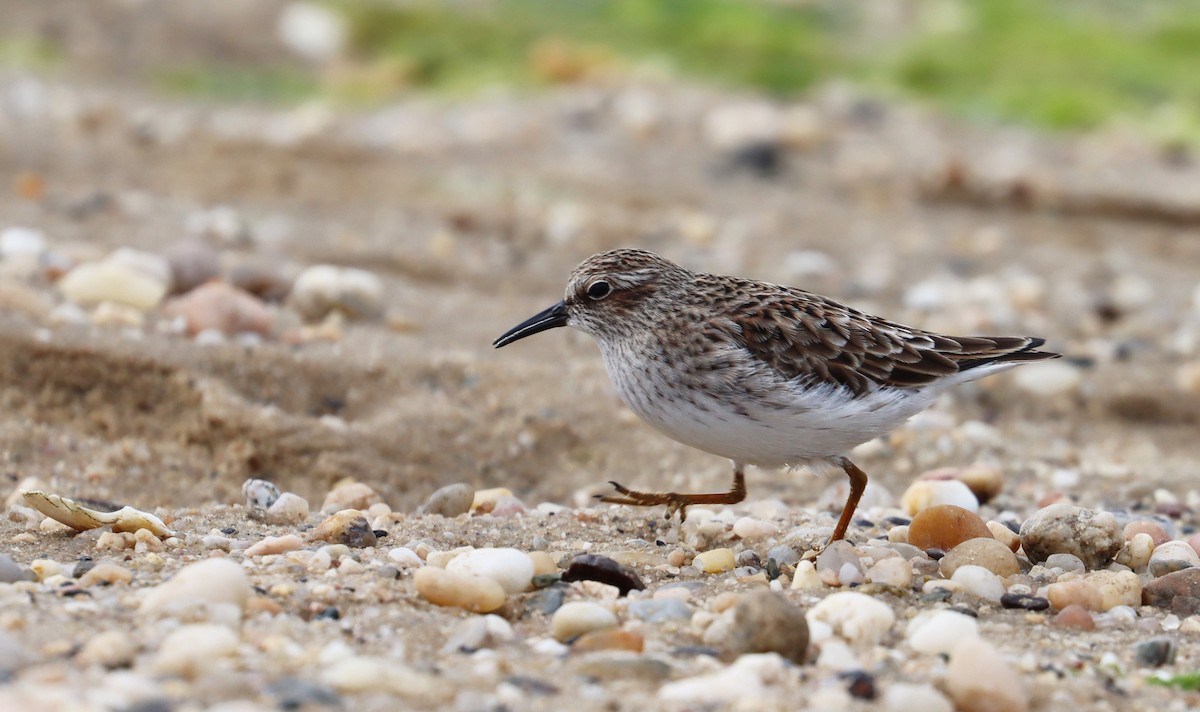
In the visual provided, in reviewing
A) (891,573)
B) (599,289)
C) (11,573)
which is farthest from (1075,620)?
(11,573)

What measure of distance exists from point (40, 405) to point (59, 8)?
1147 cm

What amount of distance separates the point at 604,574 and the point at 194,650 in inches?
56.4

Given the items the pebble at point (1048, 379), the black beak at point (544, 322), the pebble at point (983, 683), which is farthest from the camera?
the pebble at point (1048, 379)

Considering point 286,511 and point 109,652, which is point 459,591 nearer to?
point 109,652

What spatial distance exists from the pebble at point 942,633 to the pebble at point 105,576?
7.70 feet

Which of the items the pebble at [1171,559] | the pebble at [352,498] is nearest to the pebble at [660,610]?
the pebble at [352,498]

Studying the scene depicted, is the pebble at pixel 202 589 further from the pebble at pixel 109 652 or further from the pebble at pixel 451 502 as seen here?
the pebble at pixel 451 502

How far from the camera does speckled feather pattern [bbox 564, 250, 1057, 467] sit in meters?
5.19

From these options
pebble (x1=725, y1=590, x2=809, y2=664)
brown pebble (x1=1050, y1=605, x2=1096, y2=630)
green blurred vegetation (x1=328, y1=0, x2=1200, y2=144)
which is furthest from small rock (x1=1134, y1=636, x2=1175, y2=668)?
green blurred vegetation (x1=328, y1=0, x2=1200, y2=144)

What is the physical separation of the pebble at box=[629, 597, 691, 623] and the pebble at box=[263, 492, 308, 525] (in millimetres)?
1529

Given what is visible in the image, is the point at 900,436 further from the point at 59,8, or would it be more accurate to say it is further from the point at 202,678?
the point at 59,8

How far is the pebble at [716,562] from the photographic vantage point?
4910 mm

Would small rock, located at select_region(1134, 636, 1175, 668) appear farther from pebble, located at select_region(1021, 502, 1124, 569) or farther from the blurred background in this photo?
the blurred background

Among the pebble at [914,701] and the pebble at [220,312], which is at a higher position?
Result: the pebble at [220,312]
